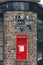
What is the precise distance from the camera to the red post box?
50.5 feet

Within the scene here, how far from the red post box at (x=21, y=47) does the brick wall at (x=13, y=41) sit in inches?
5.4

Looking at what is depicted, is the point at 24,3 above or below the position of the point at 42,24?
above

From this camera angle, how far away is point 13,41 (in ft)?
50.6

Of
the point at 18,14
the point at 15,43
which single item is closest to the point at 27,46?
the point at 15,43

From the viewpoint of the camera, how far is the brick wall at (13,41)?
15.4 metres

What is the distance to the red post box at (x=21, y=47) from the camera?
606 inches

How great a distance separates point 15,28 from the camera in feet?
50.7

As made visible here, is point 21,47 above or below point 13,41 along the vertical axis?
below

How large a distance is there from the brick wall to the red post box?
14cm

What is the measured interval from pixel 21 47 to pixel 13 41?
1.48 ft

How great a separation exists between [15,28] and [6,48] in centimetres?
100

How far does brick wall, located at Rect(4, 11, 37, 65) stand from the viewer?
15.4m

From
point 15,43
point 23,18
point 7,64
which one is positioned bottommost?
point 7,64

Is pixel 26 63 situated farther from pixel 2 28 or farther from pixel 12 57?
pixel 2 28
